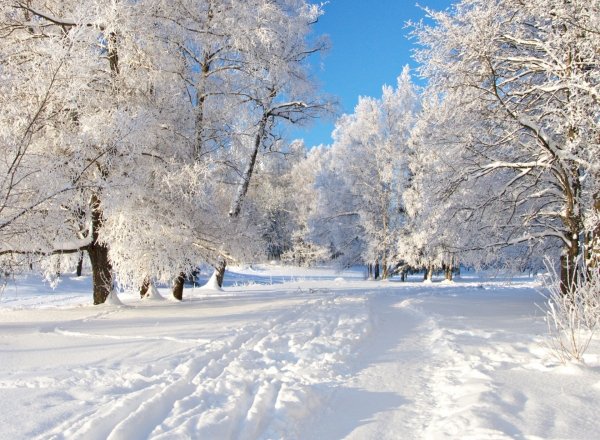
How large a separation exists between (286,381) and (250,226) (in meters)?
9.45

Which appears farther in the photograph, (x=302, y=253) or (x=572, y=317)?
(x=302, y=253)

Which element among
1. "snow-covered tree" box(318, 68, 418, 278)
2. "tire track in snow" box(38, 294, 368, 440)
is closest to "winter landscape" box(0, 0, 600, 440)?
"tire track in snow" box(38, 294, 368, 440)

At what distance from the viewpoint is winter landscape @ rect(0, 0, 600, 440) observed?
13.2 feet

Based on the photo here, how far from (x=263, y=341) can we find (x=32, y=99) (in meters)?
5.56

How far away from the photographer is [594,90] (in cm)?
696

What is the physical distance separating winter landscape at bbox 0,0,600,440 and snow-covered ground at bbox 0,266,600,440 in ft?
0.10

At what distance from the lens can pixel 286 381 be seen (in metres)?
4.75

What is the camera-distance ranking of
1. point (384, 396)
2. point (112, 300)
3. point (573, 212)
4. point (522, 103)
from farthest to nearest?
point (112, 300)
point (522, 103)
point (573, 212)
point (384, 396)

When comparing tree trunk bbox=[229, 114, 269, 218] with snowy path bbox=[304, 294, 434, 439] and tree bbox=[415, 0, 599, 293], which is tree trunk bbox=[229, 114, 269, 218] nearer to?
tree bbox=[415, 0, 599, 293]

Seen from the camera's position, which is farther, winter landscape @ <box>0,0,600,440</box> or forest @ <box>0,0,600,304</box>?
forest @ <box>0,0,600,304</box>

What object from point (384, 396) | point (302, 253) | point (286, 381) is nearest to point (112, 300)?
point (286, 381)

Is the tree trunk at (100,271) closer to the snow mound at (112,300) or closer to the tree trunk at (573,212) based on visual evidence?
the snow mound at (112,300)

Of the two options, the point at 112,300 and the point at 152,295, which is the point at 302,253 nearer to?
the point at 152,295

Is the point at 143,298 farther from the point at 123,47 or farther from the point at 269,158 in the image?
the point at 123,47
